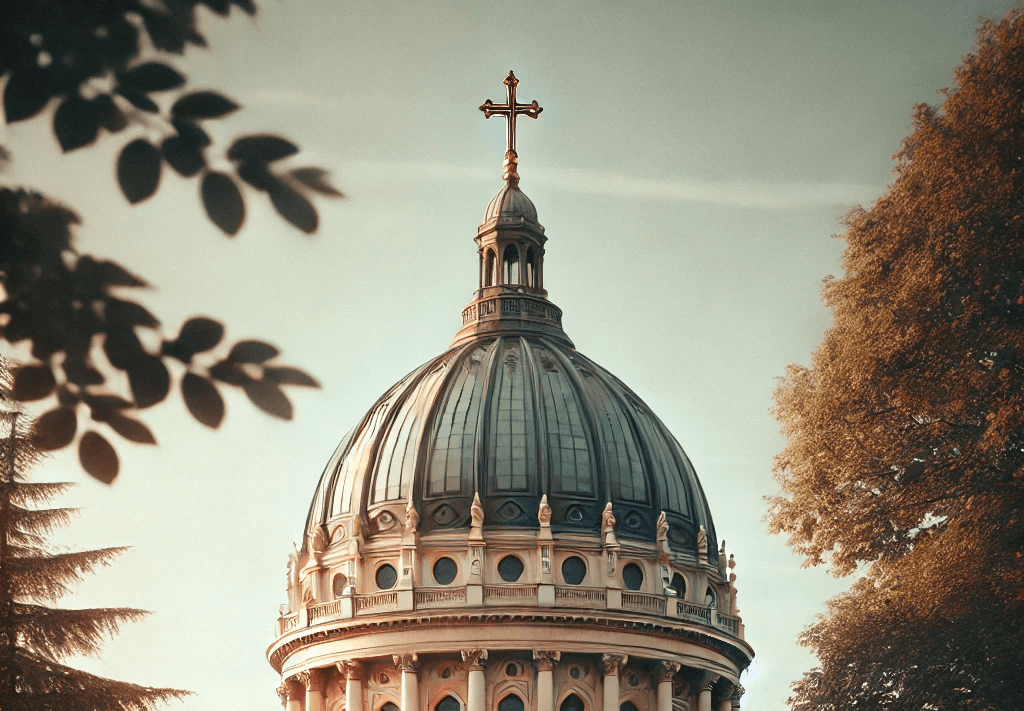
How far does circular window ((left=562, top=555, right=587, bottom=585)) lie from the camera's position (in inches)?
2894

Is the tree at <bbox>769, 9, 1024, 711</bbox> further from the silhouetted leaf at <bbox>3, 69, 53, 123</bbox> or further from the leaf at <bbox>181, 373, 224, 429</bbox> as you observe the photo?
the silhouetted leaf at <bbox>3, 69, 53, 123</bbox>

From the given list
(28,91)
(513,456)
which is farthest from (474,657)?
(28,91)

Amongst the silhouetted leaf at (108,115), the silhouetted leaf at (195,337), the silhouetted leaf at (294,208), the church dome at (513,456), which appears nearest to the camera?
the silhouetted leaf at (294,208)

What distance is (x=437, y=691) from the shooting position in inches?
2832

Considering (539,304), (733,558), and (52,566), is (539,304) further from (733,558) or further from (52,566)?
(52,566)

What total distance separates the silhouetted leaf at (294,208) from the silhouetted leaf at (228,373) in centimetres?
111

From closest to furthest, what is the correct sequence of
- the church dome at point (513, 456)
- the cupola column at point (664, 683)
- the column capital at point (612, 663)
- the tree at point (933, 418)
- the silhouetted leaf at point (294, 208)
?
the silhouetted leaf at point (294, 208)
the tree at point (933, 418)
the column capital at point (612, 663)
the cupola column at point (664, 683)
the church dome at point (513, 456)

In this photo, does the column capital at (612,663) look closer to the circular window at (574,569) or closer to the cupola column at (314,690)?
the circular window at (574,569)

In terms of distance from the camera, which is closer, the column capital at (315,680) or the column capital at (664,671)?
the column capital at (664,671)

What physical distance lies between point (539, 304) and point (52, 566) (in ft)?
177

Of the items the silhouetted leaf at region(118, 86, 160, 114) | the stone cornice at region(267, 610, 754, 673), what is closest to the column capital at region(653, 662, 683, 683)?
the stone cornice at region(267, 610, 754, 673)


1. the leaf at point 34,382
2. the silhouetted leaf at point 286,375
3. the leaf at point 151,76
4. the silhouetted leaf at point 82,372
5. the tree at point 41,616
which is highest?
the tree at point 41,616

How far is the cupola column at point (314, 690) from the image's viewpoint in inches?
2933

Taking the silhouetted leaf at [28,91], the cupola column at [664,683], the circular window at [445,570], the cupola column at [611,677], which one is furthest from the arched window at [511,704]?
the silhouetted leaf at [28,91]
